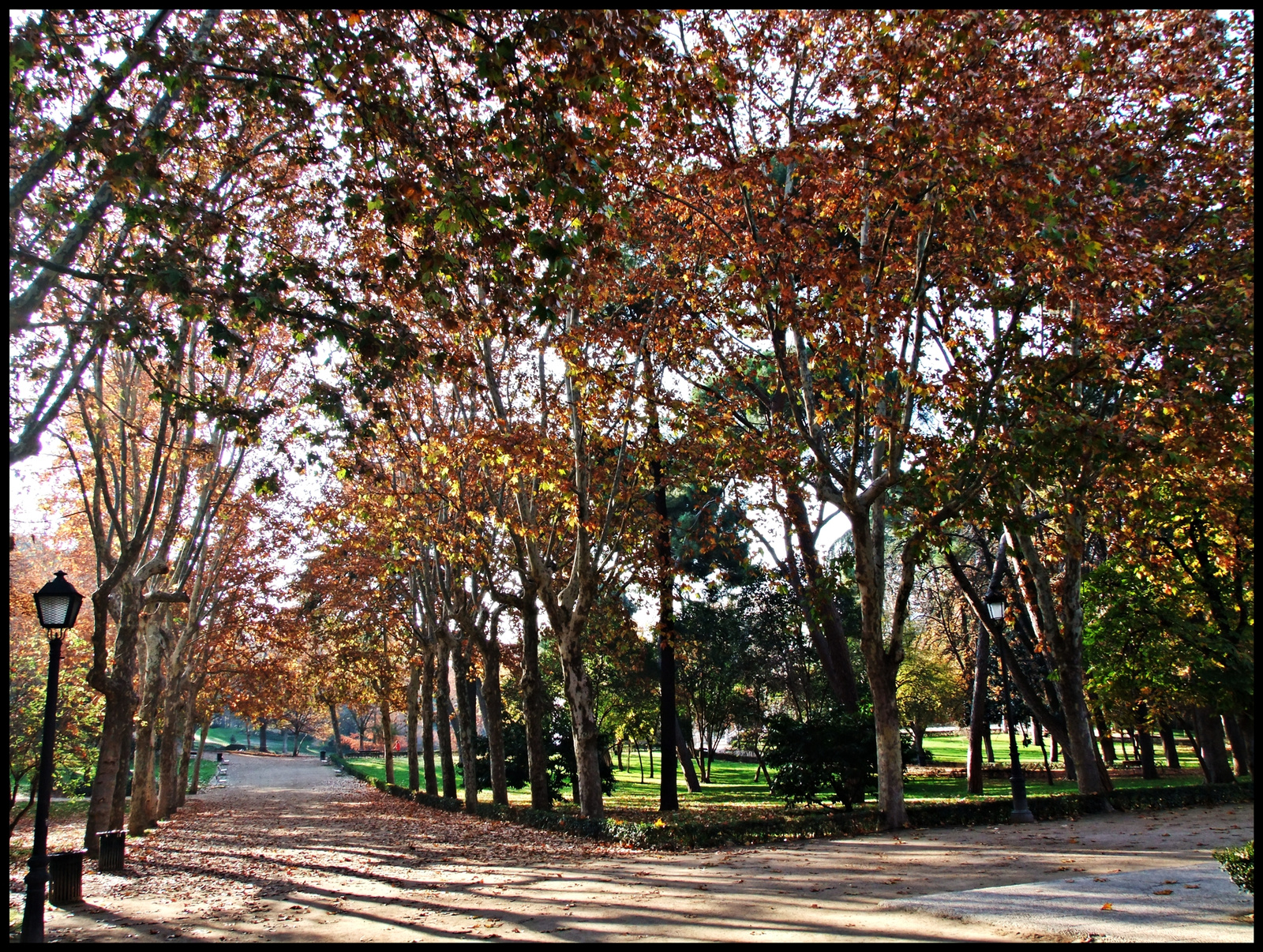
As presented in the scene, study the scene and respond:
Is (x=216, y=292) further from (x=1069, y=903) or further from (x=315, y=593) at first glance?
(x=315, y=593)

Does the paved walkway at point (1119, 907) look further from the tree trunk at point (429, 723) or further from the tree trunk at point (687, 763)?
the tree trunk at point (687, 763)

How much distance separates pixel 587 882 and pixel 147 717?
12819 mm

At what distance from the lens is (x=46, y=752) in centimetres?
882

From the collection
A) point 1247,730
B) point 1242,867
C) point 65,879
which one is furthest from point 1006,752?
point 65,879

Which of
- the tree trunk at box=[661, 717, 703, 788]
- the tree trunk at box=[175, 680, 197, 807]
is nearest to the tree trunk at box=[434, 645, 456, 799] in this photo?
the tree trunk at box=[175, 680, 197, 807]

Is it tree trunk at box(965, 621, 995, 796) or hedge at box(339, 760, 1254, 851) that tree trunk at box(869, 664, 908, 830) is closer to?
hedge at box(339, 760, 1254, 851)

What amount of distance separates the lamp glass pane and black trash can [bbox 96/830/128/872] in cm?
553

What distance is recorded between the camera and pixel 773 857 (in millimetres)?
11773

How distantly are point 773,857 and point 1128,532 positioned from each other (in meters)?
10.2

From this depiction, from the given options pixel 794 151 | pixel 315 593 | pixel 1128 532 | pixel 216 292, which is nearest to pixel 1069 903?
pixel 794 151

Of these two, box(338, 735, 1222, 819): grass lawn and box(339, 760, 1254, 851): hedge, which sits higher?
box(339, 760, 1254, 851): hedge

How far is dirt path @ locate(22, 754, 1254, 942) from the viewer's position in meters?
7.80

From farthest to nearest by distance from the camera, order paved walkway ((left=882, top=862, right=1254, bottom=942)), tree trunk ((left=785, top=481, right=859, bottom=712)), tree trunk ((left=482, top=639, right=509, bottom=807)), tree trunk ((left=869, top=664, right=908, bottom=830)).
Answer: tree trunk ((left=482, top=639, right=509, bottom=807))
tree trunk ((left=785, top=481, right=859, bottom=712))
tree trunk ((left=869, top=664, right=908, bottom=830))
paved walkway ((left=882, top=862, right=1254, bottom=942))

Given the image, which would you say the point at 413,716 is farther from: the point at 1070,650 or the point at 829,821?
the point at 1070,650
